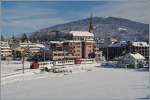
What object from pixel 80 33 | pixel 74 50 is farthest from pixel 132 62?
pixel 80 33

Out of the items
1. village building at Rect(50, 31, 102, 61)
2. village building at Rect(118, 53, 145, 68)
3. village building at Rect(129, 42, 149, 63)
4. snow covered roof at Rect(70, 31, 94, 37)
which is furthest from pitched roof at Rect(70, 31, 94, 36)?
village building at Rect(118, 53, 145, 68)

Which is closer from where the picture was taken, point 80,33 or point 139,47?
point 139,47

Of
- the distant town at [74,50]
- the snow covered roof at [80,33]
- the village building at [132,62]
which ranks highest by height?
the snow covered roof at [80,33]

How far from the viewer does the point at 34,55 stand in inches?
545

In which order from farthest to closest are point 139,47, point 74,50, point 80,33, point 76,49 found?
point 80,33 → point 76,49 → point 74,50 → point 139,47

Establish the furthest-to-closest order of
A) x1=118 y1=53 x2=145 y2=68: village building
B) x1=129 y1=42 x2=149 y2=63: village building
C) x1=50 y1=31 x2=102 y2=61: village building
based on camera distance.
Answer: x1=50 y1=31 x2=102 y2=61: village building
x1=129 y1=42 x2=149 y2=63: village building
x1=118 y1=53 x2=145 y2=68: village building

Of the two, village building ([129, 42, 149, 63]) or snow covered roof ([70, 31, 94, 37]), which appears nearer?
village building ([129, 42, 149, 63])

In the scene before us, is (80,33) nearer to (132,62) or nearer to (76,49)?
(76,49)

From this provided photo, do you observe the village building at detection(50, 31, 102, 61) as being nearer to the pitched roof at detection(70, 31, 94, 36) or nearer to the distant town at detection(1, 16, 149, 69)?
the distant town at detection(1, 16, 149, 69)

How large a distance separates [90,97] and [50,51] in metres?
9.72

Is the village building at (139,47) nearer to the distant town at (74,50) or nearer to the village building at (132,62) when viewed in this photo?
the distant town at (74,50)

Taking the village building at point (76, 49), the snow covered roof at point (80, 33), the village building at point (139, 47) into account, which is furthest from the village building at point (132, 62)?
the snow covered roof at point (80, 33)

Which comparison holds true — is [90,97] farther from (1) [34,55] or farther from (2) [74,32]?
(2) [74,32]

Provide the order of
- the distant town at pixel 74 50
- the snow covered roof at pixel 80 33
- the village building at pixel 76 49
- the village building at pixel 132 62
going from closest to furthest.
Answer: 1. the village building at pixel 132 62
2. the distant town at pixel 74 50
3. the village building at pixel 76 49
4. the snow covered roof at pixel 80 33
